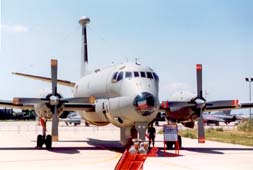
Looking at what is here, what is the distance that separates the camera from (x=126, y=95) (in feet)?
Result: 57.2

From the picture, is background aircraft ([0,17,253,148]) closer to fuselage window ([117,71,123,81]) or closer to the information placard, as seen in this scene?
fuselage window ([117,71,123,81])

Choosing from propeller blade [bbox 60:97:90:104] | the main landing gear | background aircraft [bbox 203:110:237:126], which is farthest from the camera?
background aircraft [bbox 203:110:237:126]

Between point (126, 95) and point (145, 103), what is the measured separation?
140cm

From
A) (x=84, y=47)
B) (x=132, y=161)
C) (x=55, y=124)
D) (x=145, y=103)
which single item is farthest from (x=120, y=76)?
(x=84, y=47)

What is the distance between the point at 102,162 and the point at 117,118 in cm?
344

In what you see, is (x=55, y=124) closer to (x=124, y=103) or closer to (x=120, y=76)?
(x=120, y=76)

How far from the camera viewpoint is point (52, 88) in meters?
20.9

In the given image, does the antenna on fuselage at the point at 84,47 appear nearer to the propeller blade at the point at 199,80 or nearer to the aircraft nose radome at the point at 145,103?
the propeller blade at the point at 199,80

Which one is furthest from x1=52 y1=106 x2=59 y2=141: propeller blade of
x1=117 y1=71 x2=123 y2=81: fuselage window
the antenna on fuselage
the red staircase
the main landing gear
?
the antenna on fuselage

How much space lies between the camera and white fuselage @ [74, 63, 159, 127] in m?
16.6

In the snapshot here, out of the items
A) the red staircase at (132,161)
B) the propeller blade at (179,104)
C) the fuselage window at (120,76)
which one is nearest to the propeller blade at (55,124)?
the fuselage window at (120,76)

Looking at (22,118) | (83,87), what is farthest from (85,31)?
(22,118)

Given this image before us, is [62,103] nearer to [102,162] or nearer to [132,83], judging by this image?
[132,83]

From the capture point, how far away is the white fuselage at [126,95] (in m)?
16.6
